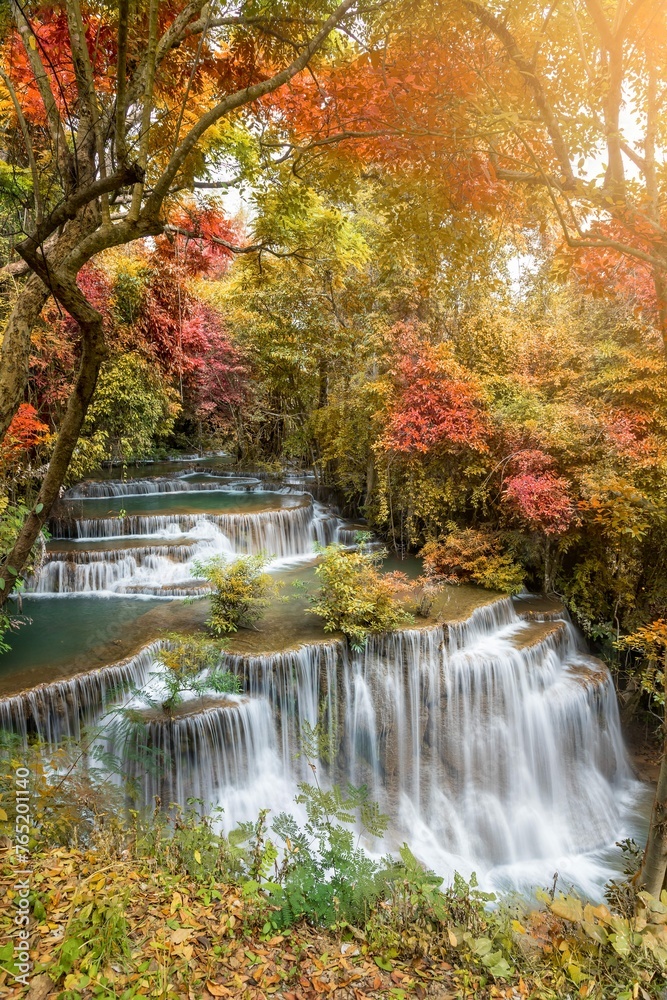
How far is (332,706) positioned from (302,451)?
10.6 metres

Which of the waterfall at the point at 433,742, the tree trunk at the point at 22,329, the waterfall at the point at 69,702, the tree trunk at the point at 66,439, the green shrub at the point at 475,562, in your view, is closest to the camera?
the tree trunk at the point at 66,439

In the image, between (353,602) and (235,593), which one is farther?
(235,593)

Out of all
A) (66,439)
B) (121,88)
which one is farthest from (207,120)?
(66,439)

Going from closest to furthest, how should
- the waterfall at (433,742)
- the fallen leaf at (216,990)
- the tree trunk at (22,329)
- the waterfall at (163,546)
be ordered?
the fallen leaf at (216,990) → the tree trunk at (22,329) → the waterfall at (433,742) → the waterfall at (163,546)

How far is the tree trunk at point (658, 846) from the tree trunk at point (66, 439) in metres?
4.20

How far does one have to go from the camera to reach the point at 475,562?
9.56 meters

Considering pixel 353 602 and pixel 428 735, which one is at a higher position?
pixel 353 602

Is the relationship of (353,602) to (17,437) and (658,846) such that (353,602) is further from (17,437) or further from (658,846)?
(17,437)

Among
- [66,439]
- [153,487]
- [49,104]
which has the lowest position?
[153,487]

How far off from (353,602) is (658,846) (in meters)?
4.11

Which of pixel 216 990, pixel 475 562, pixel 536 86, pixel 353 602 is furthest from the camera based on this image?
pixel 475 562

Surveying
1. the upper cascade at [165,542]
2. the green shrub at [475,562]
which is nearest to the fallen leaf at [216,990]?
the upper cascade at [165,542]

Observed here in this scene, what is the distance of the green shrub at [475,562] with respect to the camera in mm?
9336

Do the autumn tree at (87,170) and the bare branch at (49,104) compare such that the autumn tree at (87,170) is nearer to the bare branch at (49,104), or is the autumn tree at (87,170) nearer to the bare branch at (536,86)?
the bare branch at (49,104)
